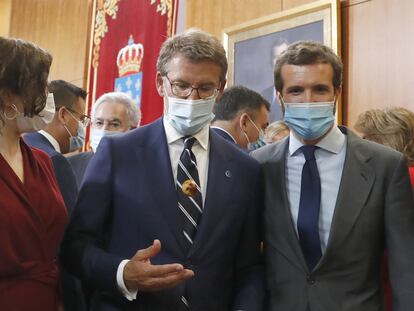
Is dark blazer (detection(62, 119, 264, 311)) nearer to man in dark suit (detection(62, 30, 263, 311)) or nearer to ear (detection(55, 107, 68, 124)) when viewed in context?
man in dark suit (detection(62, 30, 263, 311))

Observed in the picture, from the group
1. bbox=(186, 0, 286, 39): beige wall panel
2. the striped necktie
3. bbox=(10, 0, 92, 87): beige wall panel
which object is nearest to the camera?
the striped necktie

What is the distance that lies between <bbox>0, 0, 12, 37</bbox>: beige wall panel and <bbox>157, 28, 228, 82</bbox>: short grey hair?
25.9ft

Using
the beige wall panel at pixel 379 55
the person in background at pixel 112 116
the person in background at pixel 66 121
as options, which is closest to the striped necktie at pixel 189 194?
the person in background at pixel 66 121

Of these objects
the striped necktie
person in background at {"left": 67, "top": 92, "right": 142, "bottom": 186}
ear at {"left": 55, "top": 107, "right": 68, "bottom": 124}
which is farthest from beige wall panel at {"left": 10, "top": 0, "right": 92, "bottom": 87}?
the striped necktie

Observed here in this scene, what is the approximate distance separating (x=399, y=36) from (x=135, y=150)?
9.40 feet

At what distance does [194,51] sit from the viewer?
2000 mm

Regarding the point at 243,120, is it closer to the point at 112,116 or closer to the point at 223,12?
the point at 112,116

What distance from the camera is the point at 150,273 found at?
5.42ft

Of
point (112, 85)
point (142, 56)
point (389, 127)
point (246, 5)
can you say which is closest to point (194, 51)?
point (389, 127)

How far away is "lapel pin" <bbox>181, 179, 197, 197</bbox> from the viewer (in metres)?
1.91

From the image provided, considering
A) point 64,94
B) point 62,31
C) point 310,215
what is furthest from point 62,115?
point 62,31

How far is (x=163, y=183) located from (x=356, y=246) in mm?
712

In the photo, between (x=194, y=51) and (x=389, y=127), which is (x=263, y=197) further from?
(x=389, y=127)

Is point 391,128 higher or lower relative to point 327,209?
higher
